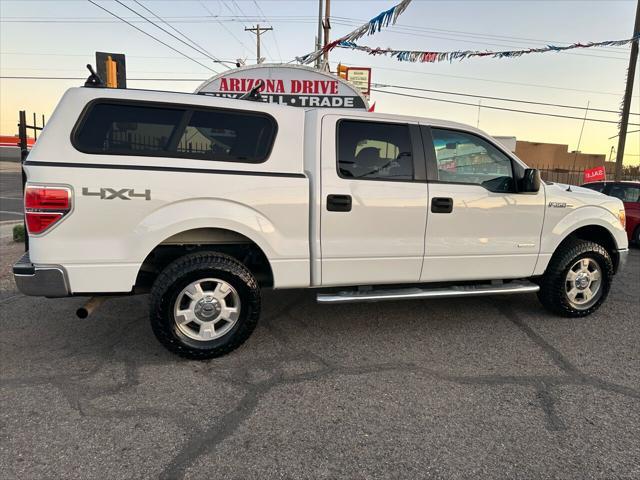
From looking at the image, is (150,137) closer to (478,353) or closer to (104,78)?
(478,353)

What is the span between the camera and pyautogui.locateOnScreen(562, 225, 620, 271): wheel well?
15.6 feet

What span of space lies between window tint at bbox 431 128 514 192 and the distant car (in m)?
7.01

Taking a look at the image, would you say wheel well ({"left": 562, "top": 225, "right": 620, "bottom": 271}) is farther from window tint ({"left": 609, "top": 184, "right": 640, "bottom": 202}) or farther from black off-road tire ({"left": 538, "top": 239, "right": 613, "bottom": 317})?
window tint ({"left": 609, "top": 184, "right": 640, "bottom": 202})

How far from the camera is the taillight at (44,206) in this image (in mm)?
2963

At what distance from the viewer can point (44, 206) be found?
2.99 meters

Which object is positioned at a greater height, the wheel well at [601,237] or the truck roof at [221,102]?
the truck roof at [221,102]

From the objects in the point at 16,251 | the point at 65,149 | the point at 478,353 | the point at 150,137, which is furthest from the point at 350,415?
the point at 16,251

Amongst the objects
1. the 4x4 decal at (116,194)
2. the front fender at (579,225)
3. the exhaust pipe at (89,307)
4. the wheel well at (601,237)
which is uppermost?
the 4x4 decal at (116,194)

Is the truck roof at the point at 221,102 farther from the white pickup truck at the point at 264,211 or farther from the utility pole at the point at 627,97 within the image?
the utility pole at the point at 627,97

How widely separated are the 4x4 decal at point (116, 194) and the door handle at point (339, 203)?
4.63 feet

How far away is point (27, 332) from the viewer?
13.3 ft

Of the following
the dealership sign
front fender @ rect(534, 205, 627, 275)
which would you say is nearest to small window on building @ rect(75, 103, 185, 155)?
front fender @ rect(534, 205, 627, 275)

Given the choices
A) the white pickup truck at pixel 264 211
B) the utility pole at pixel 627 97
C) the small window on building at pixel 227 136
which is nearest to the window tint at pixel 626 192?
the white pickup truck at pixel 264 211

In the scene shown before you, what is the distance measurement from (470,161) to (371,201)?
1.19 metres
